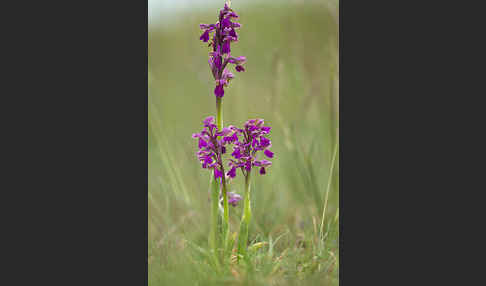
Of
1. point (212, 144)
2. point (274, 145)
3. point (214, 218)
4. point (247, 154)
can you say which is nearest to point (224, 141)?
point (212, 144)

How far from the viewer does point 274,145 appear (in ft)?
20.0

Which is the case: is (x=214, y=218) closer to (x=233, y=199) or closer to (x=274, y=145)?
(x=233, y=199)

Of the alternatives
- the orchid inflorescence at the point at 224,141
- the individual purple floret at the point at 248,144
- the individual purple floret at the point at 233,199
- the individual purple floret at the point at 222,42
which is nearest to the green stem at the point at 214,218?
the orchid inflorescence at the point at 224,141

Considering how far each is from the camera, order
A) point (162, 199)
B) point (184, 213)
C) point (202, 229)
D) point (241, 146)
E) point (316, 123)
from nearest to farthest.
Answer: point (241, 146), point (202, 229), point (184, 213), point (162, 199), point (316, 123)

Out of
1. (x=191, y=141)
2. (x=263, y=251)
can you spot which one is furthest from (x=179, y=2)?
(x=263, y=251)

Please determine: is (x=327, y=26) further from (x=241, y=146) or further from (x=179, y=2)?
(x=241, y=146)

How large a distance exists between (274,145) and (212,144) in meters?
3.27

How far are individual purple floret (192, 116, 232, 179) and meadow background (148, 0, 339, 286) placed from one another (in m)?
0.62

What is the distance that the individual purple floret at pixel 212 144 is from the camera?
9.37ft

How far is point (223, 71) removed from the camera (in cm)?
306

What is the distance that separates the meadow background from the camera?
3000 mm

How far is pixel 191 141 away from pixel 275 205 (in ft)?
4.39

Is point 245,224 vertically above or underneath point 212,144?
underneath

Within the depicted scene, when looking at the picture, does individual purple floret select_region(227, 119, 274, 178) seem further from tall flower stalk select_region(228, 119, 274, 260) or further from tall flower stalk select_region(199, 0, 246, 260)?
tall flower stalk select_region(199, 0, 246, 260)
